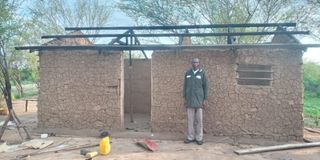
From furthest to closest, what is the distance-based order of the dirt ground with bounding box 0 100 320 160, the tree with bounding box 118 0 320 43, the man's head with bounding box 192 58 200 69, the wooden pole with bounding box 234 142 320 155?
the tree with bounding box 118 0 320 43 → the man's head with bounding box 192 58 200 69 → the wooden pole with bounding box 234 142 320 155 → the dirt ground with bounding box 0 100 320 160

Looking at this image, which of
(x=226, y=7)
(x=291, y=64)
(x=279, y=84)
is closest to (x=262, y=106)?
(x=279, y=84)

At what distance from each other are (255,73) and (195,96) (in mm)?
2235

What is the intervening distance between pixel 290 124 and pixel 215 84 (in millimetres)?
2129

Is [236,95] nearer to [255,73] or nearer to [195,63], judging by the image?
[255,73]

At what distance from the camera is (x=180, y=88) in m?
8.19

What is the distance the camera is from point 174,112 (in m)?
8.25

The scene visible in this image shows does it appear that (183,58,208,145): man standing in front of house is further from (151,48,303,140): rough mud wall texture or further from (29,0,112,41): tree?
(29,0,112,41): tree

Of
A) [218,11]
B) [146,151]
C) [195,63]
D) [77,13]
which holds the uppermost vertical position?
[77,13]

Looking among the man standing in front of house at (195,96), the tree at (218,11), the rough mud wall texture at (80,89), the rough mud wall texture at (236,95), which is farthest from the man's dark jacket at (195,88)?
the tree at (218,11)

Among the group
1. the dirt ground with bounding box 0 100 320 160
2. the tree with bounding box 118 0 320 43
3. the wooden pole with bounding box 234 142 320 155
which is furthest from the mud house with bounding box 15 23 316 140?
the tree with bounding box 118 0 320 43

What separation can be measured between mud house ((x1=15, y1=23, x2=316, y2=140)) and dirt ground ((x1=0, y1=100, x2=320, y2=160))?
31 cm

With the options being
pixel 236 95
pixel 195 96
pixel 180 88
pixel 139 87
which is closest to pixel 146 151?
pixel 195 96

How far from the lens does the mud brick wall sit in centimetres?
1179

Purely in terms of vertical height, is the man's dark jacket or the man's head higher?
the man's head
